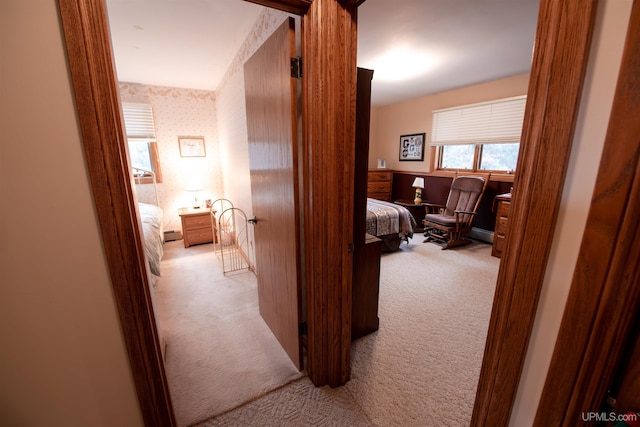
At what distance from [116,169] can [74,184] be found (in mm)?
120

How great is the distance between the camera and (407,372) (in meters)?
1.71

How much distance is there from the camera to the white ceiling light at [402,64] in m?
2.82

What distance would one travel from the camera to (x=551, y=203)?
0.54 metres

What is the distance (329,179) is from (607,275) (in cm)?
99

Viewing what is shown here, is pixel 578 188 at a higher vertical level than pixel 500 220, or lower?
higher

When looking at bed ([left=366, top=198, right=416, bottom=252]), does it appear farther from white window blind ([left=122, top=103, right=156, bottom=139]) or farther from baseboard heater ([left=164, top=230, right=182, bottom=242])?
white window blind ([left=122, top=103, right=156, bottom=139])

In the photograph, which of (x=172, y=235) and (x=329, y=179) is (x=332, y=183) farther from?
(x=172, y=235)

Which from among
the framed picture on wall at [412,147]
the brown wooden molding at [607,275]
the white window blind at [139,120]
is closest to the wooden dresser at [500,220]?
the framed picture on wall at [412,147]

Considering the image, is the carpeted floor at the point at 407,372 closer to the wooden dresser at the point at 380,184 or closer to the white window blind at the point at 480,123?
the white window blind at the point at 480,123

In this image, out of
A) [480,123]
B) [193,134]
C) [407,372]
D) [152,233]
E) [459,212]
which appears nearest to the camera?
[407,372]

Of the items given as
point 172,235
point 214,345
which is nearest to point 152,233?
point 214,345

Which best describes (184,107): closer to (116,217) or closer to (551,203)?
(116,217)

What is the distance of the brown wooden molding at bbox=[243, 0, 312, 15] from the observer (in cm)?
113

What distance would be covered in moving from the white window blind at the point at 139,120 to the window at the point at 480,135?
4832 millimetres
